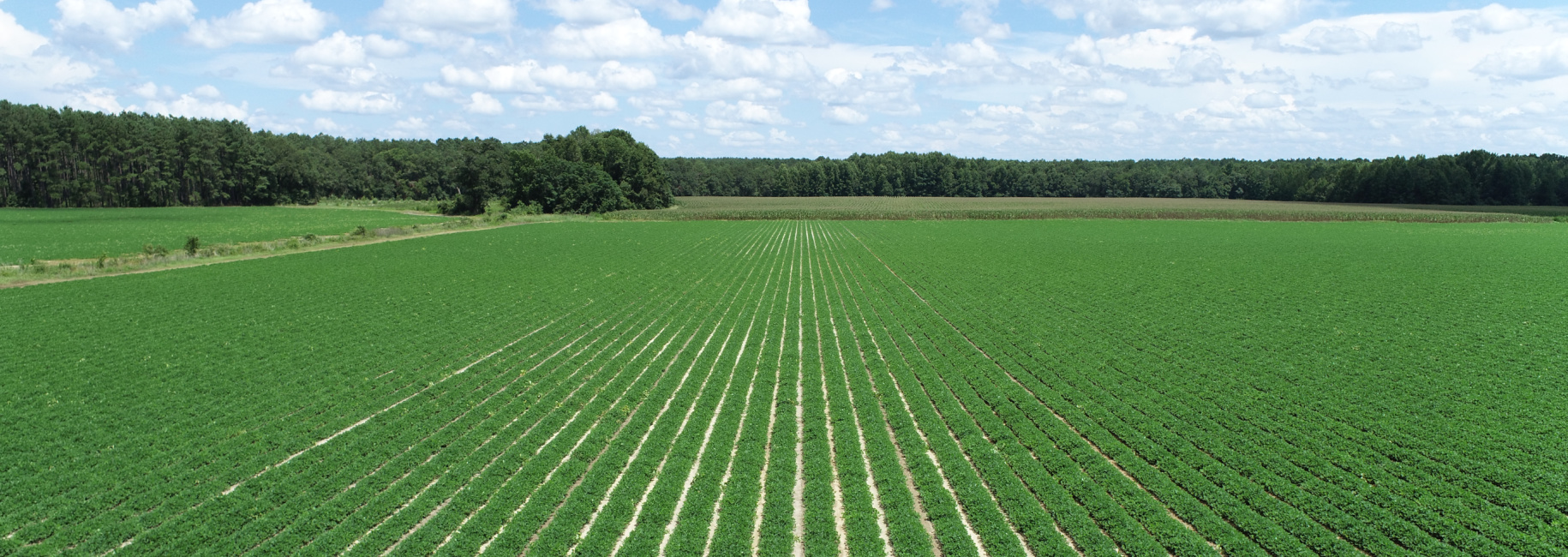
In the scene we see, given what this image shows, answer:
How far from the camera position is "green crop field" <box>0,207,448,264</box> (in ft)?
152

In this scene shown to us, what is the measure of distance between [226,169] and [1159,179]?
537 ft

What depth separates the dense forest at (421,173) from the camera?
92.8 metres

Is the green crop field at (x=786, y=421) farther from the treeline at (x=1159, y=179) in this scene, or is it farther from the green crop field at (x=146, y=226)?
the treeline at (x=1159, y=179)

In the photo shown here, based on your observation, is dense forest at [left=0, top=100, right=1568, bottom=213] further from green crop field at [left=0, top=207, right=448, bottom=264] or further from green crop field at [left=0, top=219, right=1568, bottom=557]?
green crop field at [left=0, top=219, right=1568, bottom=557]

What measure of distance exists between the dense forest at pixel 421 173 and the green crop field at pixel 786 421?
241ft

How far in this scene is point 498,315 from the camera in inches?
980

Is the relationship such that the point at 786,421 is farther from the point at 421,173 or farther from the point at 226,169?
the point at 421,173

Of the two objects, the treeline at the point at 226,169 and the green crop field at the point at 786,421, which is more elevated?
the treeline at the point at 226,169

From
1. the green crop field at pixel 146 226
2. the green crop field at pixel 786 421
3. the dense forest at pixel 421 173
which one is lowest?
the green crop field at pixel 786 421

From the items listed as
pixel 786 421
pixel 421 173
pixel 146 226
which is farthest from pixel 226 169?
pixel 786 421

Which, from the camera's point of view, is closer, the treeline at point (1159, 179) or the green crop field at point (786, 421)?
the green crop field at point (786, 421)

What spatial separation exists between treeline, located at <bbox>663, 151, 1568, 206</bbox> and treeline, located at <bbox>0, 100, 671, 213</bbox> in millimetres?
46716

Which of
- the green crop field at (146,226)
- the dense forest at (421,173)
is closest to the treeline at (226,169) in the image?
the dense forest at (421,173)

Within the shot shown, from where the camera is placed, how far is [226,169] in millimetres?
106750
